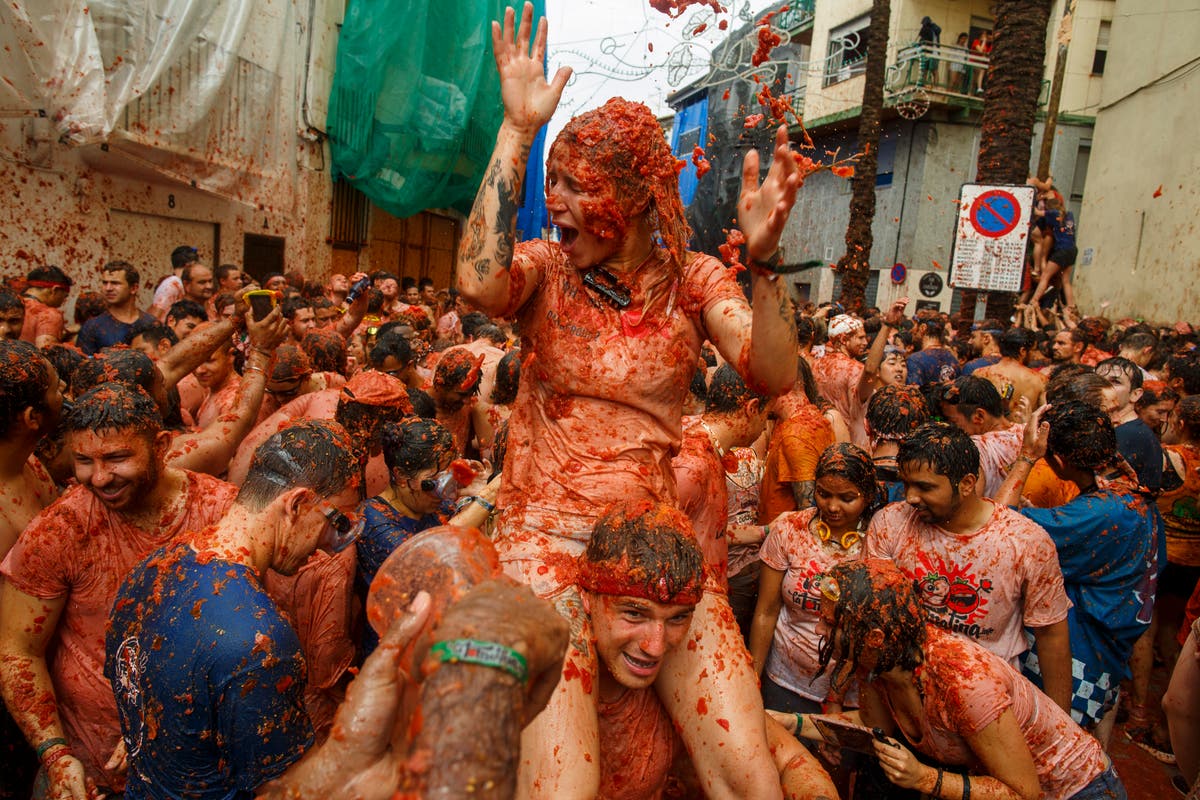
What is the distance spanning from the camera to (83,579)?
9.77ft

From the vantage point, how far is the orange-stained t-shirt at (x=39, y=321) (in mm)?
6855

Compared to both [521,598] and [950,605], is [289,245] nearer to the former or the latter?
[950,605]

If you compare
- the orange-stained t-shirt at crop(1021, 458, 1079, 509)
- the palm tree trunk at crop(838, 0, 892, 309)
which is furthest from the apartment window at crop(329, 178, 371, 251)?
the orange-stained t-shirt at crop(1021, 458, 1079, 509)

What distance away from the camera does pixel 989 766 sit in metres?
2.96

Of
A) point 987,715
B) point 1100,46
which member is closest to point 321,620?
point 987,715

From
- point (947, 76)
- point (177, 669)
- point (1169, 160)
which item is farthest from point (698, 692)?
point (947, 76)

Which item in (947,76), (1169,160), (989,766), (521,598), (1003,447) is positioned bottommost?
(989,766)

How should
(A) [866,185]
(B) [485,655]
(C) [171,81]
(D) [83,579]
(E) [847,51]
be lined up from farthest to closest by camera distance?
1. (E) [847,51]
2. (A) [866,185]
3. (C) [171,81]
4. (D) [83,579]
5. (B) [485,655]

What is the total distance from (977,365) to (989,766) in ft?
23.9

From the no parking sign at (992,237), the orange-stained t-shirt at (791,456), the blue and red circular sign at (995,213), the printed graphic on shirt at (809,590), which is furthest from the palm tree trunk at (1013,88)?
the printed graphic on shirt at (809,590)

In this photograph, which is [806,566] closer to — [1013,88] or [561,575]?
[561,575]

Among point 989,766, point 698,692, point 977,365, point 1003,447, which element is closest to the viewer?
point 698,692

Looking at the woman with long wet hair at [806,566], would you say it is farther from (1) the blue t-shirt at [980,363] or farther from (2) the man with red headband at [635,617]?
(1) the blue t-shirt at [980,363]

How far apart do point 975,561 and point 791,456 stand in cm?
178
